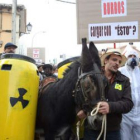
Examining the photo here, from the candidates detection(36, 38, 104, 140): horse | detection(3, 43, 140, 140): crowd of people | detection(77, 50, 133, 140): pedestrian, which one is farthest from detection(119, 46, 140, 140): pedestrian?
detection(36, 38, 104, 140): horse

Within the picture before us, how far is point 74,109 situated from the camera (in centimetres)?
340

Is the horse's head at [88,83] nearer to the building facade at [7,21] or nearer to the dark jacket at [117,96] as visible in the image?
the dark jacket at [117,96]

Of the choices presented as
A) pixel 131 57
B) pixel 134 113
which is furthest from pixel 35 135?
pixel 131 57

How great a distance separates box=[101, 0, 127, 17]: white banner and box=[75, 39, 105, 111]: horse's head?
3.08m

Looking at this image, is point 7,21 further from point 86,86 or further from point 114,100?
point 86,86

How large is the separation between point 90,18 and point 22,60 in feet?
10.0

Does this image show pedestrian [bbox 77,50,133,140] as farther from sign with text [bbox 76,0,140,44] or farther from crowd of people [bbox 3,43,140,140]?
sign with text [bbox 76,0,140,44]

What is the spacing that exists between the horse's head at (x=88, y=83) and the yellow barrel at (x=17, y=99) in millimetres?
649

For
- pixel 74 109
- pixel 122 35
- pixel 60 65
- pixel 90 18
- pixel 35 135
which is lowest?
pixel 35 135

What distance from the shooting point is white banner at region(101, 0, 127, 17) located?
19.8 feet

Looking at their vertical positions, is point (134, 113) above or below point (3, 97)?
below

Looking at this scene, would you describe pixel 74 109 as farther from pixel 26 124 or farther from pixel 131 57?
pixel 131 57

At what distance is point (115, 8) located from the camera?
238 inches

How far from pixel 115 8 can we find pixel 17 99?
11.8 ft
